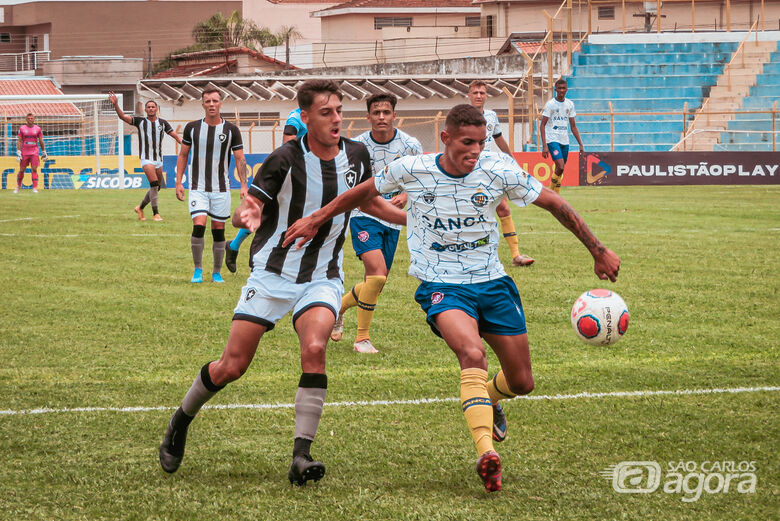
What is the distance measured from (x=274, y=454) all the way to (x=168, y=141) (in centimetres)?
3987

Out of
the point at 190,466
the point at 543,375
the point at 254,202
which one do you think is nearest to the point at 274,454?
the point at 190,466

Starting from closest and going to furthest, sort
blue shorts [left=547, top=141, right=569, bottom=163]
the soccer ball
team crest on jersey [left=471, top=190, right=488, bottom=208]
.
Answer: team crest on jersey [left=471, top=190, right=488, bottom=208], the soccer ball, blue shorts [left=547, top=141, right=569, bottom=163]

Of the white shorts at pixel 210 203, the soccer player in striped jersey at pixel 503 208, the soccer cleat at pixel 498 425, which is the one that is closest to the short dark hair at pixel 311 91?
the soccer cleat at pixel 498 425

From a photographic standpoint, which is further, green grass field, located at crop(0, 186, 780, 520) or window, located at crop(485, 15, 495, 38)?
window, located at crop(485, 15, 495, 38)

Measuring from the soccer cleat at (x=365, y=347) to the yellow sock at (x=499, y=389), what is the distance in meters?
2.44

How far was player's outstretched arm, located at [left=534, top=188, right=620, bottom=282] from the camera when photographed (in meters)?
4.97

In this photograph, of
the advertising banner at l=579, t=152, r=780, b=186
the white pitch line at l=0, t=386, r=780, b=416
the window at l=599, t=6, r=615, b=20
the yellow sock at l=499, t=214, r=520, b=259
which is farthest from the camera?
the window at l=599, t=6, r=615, b=20

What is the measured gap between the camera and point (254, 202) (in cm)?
500

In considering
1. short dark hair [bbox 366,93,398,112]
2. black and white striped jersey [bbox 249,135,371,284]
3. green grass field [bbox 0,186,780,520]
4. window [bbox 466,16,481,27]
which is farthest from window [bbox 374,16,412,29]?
black and white striped jersey [bbox 249,135,371,284]

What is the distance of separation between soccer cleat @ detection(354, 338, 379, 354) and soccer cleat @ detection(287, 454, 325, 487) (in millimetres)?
3087

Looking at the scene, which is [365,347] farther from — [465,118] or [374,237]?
[465,118]

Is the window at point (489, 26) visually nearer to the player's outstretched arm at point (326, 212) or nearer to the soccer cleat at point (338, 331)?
the soccer cleat at point (338, 331)

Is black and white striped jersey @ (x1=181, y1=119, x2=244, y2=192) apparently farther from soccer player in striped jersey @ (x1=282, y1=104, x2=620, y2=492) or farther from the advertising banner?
the advertising banner

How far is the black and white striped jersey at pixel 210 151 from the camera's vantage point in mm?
11781
